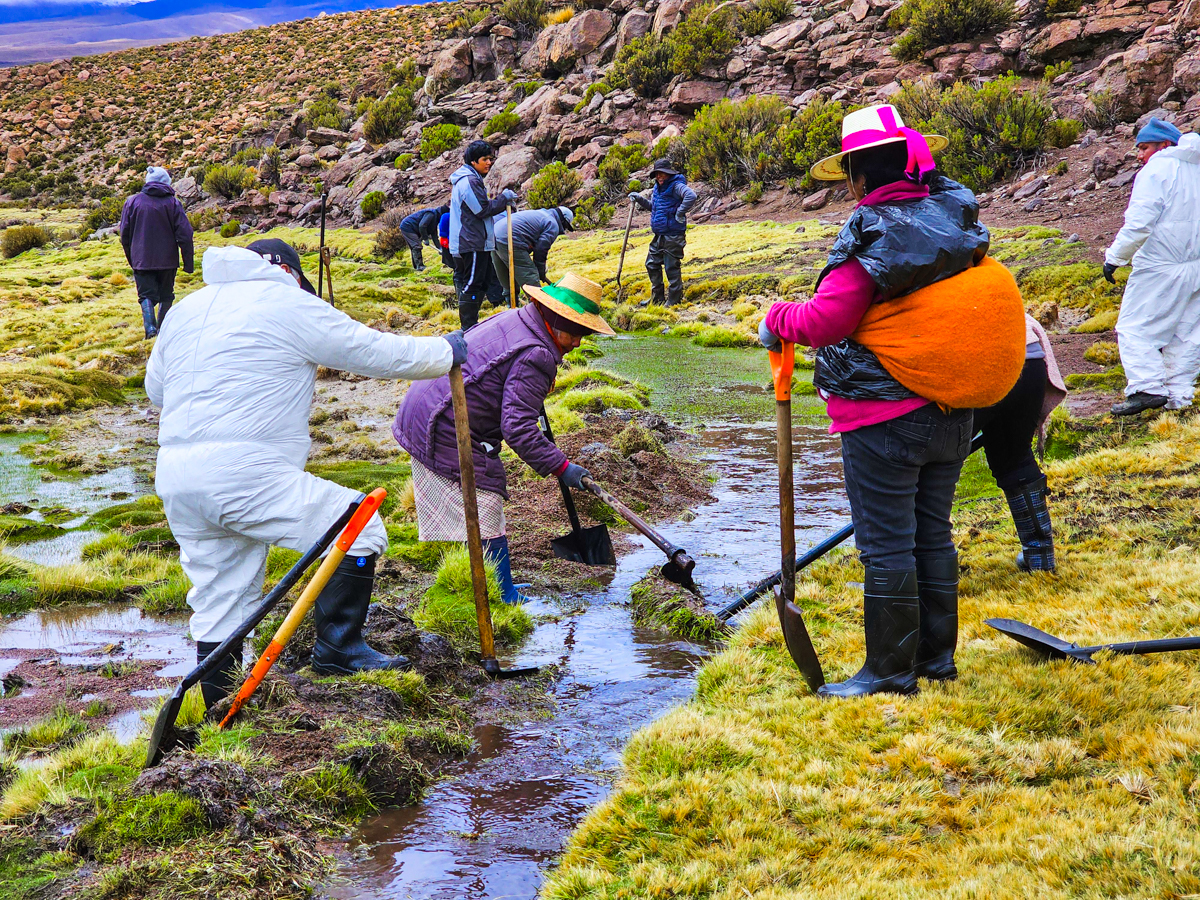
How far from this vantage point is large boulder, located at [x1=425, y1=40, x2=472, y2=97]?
47.6 meters

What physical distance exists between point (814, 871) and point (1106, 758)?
1.20 m

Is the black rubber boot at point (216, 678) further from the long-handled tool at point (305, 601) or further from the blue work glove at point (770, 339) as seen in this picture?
the blue work glove at point (770, 339)

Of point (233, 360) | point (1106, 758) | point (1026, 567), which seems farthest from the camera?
point (1026, 567)

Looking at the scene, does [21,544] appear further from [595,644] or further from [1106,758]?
[1106,758]

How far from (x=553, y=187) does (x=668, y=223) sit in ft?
53.2

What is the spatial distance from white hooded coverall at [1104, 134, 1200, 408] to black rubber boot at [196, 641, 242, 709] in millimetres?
7517

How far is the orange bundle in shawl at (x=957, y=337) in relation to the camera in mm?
3514

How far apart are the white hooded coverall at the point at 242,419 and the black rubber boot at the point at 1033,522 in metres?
3.28

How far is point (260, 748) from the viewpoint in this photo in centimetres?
366

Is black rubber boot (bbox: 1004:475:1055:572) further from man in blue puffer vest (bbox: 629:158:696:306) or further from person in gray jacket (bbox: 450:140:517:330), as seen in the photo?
man in blue puffer vest (bbox: 629:158:696:306)

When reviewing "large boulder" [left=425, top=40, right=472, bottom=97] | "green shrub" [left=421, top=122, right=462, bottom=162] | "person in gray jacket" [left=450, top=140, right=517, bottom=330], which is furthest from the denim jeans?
"large boulder" [left=425, top=40, right=472, bottom=97]

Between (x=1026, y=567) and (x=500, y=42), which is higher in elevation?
(x=500, y=42)

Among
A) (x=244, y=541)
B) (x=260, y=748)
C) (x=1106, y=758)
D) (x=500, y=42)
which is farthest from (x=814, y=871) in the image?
(x=500, y=42)

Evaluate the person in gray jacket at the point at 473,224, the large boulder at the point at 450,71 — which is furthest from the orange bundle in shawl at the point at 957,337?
the large boulder at the point at 450,71
